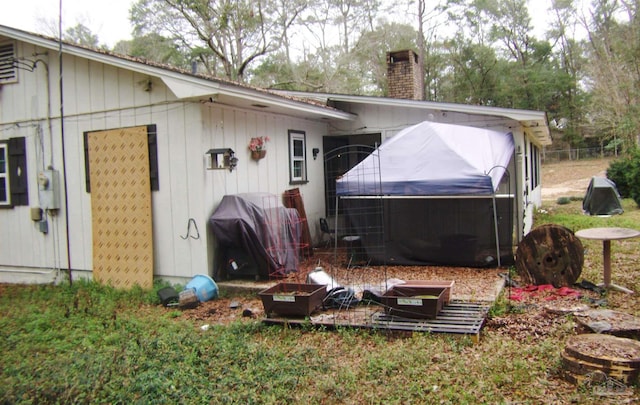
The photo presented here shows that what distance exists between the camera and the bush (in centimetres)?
1625

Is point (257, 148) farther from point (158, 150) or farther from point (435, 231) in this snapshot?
point (435, 231)

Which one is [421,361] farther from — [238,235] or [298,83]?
[298,83]

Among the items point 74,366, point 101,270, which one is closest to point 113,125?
point 101,270

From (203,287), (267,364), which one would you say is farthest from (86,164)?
(267,364)

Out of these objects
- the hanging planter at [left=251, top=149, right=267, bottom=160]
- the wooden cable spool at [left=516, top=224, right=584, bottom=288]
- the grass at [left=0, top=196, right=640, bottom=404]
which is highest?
the hanging planter at [left=251, top=149, right=267, bottom=160]

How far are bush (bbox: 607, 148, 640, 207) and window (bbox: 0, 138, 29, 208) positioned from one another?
16988mm

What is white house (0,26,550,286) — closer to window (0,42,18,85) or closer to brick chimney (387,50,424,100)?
window (0,42,18,85)

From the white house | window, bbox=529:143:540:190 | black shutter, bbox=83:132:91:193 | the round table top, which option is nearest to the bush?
window, bbox=529:143:540:190

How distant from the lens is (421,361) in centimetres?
433

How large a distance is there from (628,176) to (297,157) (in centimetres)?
1338

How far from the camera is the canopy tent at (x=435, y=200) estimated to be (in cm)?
775

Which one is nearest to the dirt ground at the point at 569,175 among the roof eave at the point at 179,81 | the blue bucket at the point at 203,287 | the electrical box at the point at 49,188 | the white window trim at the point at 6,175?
the roof eave at the point at 179,81

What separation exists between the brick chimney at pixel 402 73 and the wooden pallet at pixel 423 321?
7.85 meters

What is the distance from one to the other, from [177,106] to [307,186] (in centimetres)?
366
